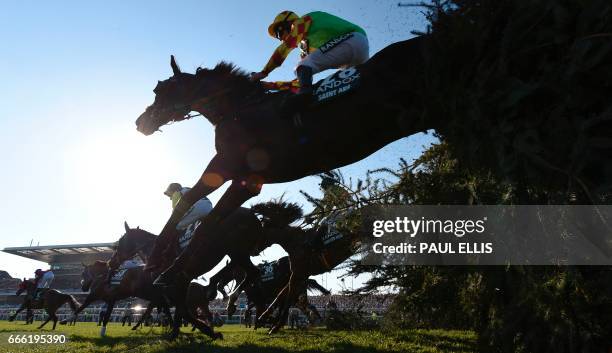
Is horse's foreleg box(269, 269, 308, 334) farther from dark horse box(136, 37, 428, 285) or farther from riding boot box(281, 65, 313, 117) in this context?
riding boot box(281, 65, 313, 117)

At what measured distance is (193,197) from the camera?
4.60m

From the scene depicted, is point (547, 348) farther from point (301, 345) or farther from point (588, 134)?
point (301, 345)

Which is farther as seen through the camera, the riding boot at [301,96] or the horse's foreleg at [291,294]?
the horse's foreleg at [291,294]

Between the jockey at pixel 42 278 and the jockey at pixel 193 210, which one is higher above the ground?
the jockey at pixel 193 210

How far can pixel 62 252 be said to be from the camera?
61094 mm

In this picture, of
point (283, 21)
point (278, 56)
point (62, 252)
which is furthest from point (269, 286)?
point (62, 252)

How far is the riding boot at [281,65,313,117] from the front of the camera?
3885 mm

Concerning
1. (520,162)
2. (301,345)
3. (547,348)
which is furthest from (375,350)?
(520,162)

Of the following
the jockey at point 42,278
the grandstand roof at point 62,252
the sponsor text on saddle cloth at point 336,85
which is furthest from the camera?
the grandstand roof at point 62,252

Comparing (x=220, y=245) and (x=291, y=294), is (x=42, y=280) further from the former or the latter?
(x=220, y=245)

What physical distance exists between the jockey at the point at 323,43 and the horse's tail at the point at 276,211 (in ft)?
12.8

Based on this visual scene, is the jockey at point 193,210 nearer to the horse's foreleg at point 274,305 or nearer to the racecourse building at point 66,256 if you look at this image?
the horse's foreleg at point 274,305

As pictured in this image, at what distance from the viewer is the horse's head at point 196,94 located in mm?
4914

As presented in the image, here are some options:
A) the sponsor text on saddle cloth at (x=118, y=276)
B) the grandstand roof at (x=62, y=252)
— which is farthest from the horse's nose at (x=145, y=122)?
the grandstand roof at (x=62, y=252)
